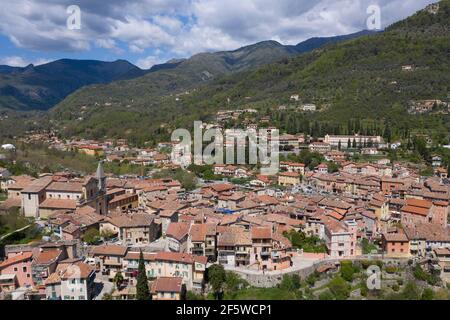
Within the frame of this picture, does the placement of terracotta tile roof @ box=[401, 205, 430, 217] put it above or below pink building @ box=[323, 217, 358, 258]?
above

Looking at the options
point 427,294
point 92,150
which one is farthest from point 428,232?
point 92,150

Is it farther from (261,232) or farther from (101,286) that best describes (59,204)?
(261,232)

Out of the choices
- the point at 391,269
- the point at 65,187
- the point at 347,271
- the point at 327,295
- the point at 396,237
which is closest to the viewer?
the point at 327,295

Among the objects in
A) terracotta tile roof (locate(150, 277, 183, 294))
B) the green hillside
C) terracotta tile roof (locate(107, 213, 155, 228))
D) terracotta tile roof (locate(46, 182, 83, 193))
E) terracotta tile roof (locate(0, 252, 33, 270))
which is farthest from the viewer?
the green hillside

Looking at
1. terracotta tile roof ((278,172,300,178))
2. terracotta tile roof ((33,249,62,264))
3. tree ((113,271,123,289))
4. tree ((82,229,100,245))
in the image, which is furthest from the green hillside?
terracotta tile roof ((33,249,62,264))

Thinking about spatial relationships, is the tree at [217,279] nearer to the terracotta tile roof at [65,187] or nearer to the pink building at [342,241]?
the pink building at [342,241]

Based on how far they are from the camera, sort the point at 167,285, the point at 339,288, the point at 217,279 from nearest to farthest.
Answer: the point at 167,285 < the point at 217,279 < the point at 339,288

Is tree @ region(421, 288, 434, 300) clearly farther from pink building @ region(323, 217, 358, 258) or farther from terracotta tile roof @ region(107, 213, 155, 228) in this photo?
terracotta tile roof @ region(107, 213, 155, 228)
